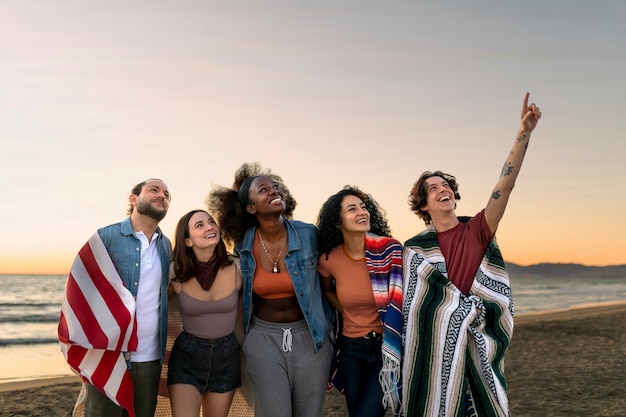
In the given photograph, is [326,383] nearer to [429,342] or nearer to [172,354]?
[429,342]

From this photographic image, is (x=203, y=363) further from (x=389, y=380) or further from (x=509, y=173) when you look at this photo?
(x=509, y=173)

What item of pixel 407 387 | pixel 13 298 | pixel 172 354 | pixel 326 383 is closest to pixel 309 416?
pixel 326 383

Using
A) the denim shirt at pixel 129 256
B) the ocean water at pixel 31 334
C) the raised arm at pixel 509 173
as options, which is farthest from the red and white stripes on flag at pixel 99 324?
the ocean water at pixel 31 334

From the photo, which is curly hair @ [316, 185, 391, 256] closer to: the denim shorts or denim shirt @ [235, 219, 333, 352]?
denim shirt @ [235, 219, 333, 352]

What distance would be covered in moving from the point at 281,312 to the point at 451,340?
1.17 metres

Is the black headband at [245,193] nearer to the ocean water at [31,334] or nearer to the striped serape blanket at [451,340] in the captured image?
the striped serape blanket at [451,340]

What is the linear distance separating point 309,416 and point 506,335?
1.46 m

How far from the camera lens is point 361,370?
438 cm

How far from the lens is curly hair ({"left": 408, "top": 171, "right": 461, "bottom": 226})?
473cm

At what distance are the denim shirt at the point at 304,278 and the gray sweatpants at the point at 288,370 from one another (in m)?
0.09

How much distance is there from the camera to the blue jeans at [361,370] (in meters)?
4.34

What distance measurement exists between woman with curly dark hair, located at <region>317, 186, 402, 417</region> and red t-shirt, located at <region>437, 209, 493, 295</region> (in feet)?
1.15

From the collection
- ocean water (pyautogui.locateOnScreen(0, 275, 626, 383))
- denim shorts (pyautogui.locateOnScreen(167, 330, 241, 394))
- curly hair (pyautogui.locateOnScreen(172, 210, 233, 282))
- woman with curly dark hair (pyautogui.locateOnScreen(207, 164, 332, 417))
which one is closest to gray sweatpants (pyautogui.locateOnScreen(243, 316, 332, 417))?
woman with curly dark hair (pyautogui.locateOnScreen(207, 164, 332, 417))

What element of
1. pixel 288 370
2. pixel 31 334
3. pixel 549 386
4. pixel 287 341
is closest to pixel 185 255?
pixel 287 341
